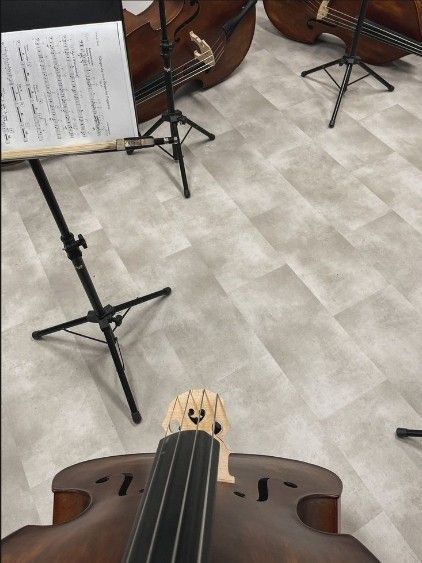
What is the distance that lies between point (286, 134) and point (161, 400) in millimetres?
1635

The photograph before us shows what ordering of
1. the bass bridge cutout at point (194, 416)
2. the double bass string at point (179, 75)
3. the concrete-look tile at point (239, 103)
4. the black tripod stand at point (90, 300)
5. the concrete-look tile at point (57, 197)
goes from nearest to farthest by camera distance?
the bass bridge cutout at point (194, 416) → the black tripod stand at point (90, 300) → the concrete-look tile at point (57, 197) → the double bass string at point (179, 75) → the concrete-look tile at point (239, 103)

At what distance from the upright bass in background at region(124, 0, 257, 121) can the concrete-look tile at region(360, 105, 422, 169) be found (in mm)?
874

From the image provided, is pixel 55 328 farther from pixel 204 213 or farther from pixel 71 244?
pixel 204 213

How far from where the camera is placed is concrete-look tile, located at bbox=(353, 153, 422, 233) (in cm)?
227

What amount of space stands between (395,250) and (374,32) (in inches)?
54.2

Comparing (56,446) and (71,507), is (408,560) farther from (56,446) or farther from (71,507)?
(56,446)

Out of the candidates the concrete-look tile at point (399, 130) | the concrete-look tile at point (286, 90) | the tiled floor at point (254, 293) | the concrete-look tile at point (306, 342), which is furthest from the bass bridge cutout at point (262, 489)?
the concrete-look tile at point (286, 90)

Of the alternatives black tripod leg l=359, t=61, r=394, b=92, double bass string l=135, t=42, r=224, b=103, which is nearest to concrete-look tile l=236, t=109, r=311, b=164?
double bass string l=135, t=42, r=224, b=103

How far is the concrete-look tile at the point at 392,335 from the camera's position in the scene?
70.2 inches

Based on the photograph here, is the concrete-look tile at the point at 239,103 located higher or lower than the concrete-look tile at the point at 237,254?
higher

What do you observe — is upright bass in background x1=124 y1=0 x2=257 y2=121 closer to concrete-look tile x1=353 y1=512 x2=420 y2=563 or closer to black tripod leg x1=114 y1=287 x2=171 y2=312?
black tripod leg x1=114 y1=287 x2=171 y2=312

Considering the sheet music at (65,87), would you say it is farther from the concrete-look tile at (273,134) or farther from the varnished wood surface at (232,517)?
the concrete-look tile at (273,134)

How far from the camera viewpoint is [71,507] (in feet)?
3.59

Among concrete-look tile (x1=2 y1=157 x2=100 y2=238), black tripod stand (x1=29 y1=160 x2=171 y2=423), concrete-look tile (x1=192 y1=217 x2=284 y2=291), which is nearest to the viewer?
black tripod stand (x1=29 y1=160 x2=171 y2=423)
